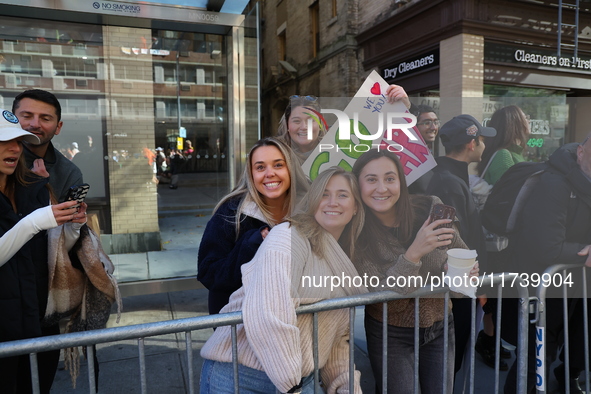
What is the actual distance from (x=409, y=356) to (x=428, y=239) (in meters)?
0.64

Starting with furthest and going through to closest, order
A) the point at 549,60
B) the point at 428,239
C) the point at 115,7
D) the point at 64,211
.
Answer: the point at 549,60, the point at 115,7, the point at 64,211, the point at 428,239

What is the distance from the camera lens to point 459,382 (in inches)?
109

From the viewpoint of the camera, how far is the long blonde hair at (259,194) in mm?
1682

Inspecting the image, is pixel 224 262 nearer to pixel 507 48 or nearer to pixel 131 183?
pixel 131 183

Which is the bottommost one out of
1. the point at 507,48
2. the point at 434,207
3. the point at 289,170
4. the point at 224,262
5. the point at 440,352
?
the point at 440,352

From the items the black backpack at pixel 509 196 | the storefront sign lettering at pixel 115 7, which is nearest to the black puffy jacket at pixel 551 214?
the black backpack at pixel 509 196

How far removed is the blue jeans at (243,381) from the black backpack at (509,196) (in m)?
1.07

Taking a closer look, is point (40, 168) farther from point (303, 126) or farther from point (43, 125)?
point (303, 126)

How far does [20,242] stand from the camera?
1692 mm

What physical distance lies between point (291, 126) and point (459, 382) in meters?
2.12

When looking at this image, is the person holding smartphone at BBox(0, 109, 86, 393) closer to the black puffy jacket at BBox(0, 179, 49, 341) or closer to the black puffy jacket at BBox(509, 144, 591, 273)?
the black puffy jacket at BBox(0, 179, 49, 341)

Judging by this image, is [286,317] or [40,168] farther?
[40,168]

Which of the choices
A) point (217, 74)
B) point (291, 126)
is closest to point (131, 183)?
point (217, 74)

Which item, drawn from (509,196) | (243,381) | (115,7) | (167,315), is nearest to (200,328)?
(243,381)
